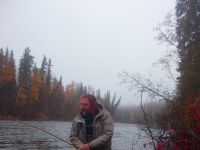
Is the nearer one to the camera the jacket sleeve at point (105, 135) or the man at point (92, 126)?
the jacket sleeve at point (105, 135)

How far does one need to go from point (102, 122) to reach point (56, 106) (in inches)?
3762

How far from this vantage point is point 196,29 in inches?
912

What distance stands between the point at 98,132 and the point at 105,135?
144mm

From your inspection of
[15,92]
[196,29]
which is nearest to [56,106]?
[15,92]

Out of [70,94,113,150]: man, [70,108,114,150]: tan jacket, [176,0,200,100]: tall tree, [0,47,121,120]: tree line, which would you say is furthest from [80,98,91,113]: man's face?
[0,47,121,120]: tree line

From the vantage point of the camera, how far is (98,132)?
6.23m

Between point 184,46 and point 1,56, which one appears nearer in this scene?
point 184,46

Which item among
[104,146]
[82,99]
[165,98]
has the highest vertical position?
[165,98]

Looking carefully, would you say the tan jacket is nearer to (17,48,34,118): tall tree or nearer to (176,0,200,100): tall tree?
(176,0,200,100): tall tree

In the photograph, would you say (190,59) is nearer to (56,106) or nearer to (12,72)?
(12,72)

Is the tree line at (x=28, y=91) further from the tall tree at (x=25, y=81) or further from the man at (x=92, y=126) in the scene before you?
the man at (x=92, y=126)

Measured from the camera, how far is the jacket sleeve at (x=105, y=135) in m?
6.03

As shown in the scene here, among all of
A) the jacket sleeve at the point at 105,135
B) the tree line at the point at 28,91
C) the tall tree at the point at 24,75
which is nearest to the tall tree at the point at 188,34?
the jacket sleeve at the point at 105,135

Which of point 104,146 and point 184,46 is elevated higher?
point 184,46
